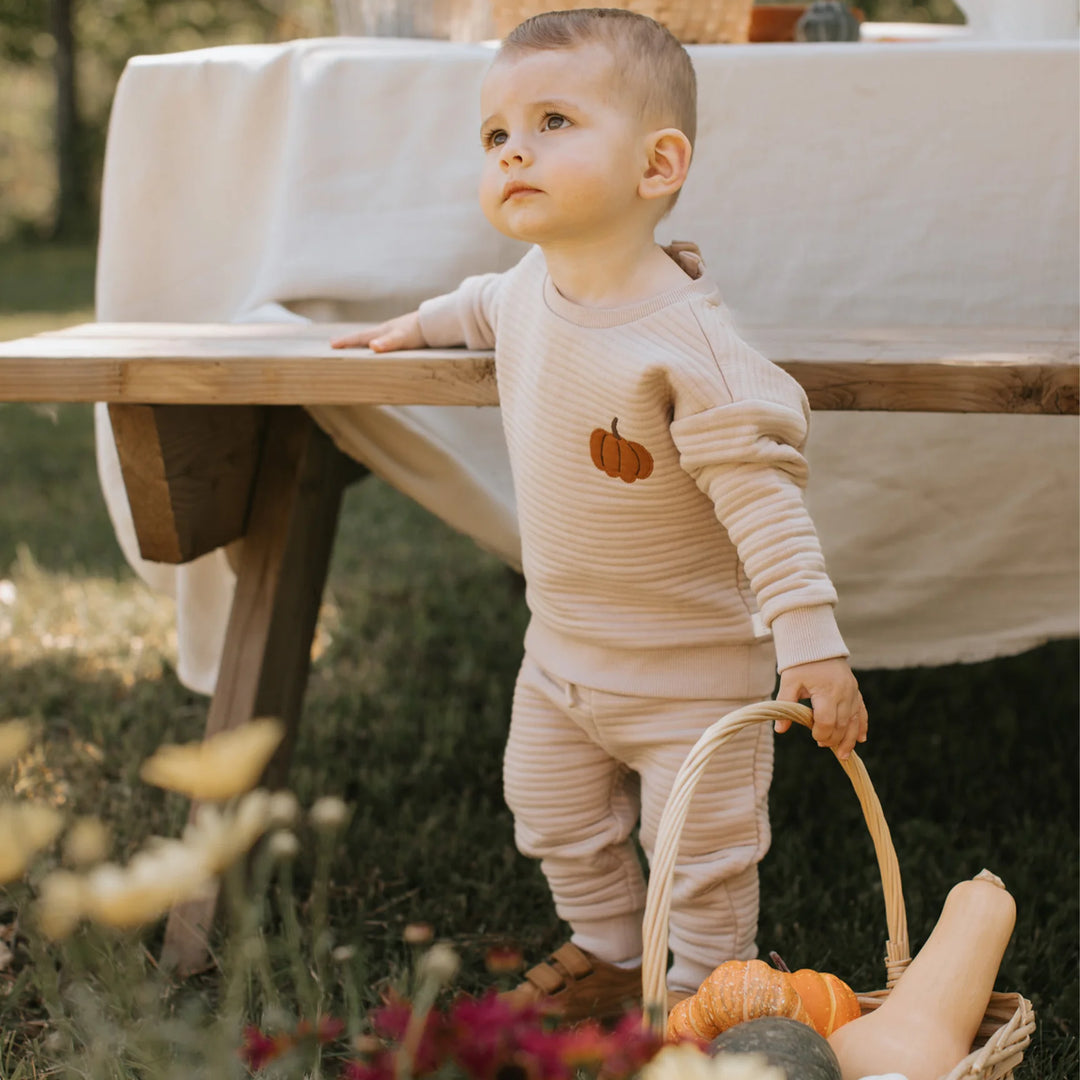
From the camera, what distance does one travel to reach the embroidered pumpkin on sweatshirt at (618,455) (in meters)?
1.29

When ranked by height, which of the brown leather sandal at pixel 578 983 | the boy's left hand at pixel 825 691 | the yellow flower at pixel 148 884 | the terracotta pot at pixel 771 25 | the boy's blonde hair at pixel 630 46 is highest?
the boy's blonde hair at pixel 630 46

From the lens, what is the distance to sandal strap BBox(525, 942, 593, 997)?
1.53 metres

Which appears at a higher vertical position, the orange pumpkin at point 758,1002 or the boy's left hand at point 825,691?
the boy's left hand at point 825,691

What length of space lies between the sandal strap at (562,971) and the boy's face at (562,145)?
0.79 metres

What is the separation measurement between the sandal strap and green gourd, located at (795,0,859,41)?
4.55 ft

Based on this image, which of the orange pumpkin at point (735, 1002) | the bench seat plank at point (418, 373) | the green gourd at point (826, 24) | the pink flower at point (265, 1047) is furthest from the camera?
the green gourd at point (826, 24)

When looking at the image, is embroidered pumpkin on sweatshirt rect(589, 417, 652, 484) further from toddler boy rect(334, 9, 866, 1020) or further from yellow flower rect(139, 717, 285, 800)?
yellow flower rect(139, 717, 285, 800)

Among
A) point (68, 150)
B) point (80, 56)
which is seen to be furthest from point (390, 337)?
point (80, 56)

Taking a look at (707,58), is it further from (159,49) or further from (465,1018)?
(159,49)

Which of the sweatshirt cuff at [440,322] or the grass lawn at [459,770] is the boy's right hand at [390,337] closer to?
the sweatshirt cuff at [440,322]

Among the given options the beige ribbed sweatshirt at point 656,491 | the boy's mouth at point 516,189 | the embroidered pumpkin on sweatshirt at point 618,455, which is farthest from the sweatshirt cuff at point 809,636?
the boy's mouth at point 516,189

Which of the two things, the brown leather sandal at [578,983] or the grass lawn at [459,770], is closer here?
the brown leather sandal at [578,983]

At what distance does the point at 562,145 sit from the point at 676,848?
0.61m

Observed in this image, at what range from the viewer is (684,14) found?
6.00 feet
